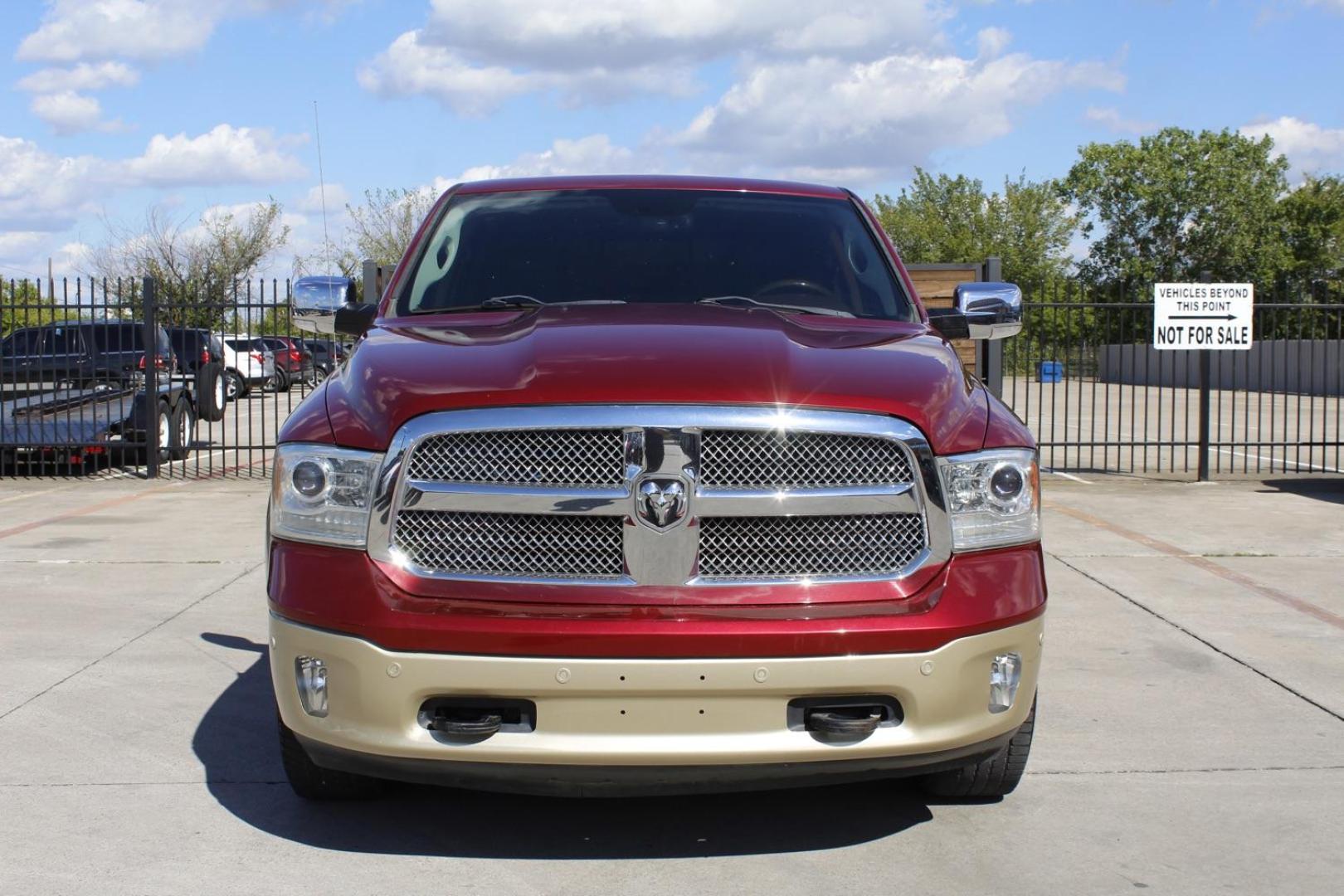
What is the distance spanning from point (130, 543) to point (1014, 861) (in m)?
7.44

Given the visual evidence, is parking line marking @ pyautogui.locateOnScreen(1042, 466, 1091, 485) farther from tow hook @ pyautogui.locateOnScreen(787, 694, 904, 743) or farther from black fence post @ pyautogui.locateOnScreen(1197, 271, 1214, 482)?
tow hook @ pyautogui.locateOnScreen(787, 694, 904, 743)

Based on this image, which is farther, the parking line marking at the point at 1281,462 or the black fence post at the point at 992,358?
the parking line marking at the point at 1281,462

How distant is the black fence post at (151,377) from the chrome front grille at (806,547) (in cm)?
1130

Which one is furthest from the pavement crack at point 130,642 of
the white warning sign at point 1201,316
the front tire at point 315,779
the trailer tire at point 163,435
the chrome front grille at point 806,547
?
the white warning sign at point 1201,316

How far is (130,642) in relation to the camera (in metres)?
6.54

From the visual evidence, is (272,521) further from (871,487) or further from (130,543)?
(130,543)

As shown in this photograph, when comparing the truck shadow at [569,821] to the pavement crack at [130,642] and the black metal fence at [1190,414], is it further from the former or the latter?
the black metal fence at [1190,414]

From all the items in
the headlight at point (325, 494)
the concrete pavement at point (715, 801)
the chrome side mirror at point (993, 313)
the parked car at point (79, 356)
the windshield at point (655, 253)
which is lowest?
the concrete pavement at point (715, 801)

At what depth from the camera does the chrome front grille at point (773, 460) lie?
3.42 metres

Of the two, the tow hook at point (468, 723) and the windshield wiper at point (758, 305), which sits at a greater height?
the windshield wiper at point (758, 305)

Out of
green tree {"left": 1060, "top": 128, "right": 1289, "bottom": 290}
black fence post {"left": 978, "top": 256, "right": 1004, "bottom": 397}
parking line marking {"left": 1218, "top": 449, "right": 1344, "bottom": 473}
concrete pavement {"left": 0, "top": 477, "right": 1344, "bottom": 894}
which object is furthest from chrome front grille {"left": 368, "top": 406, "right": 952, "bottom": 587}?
green tree {"left": 1060, "top": 128, "right": 1289, "bottom": 290}

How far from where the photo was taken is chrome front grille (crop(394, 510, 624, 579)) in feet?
11.2

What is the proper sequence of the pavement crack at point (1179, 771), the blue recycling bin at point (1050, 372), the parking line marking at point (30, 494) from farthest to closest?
the blue recycling bin at point (1050, 372), the parking line marking at point (30, 494), the pavement crack at point (1179, 771)

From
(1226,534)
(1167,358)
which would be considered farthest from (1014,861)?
(1167,358)
